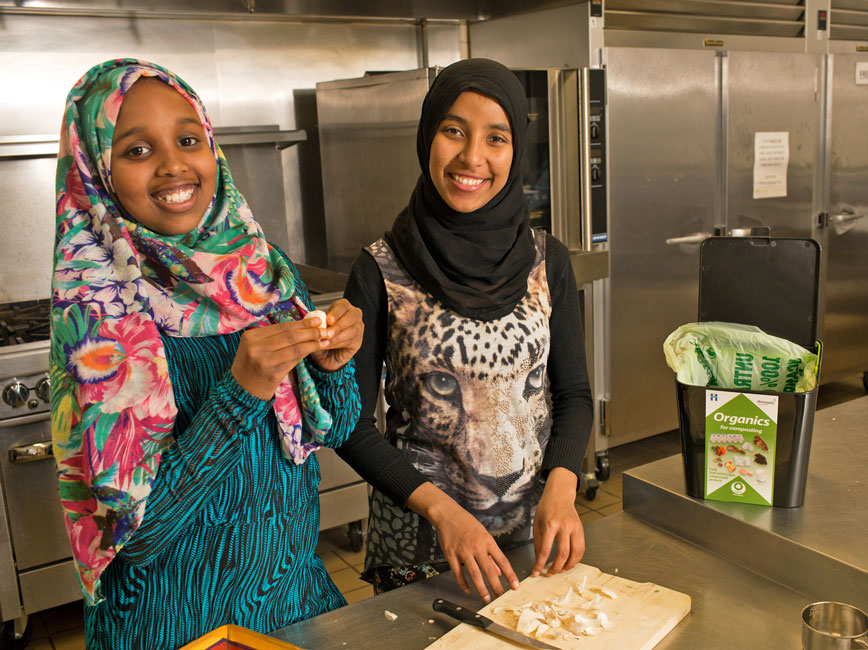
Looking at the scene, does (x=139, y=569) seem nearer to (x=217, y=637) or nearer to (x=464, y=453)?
(x=217, y=637)

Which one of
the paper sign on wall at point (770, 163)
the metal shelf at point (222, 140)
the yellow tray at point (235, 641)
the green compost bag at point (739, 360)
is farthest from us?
the paper sign on wall at point (770, 163)

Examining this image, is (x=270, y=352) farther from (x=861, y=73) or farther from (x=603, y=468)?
(x=861, y=73)

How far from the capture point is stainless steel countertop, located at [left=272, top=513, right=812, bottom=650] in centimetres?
101

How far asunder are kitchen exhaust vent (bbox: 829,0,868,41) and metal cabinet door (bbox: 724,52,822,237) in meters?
0.31

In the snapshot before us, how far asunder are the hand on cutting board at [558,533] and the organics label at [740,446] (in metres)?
0.22

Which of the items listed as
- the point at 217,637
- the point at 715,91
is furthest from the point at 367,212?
the point at 217,637

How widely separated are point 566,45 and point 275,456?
266 cm

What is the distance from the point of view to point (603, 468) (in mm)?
3406

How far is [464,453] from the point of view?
1.37 metres

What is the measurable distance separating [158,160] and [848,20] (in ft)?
13.9

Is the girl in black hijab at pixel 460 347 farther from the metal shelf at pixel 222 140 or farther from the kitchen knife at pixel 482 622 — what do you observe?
the metal shelf at pixel 222 140

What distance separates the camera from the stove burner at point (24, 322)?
237cm

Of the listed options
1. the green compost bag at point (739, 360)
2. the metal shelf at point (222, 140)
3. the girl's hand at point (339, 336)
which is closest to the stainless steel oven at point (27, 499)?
the metal shelf at point (222, 140)

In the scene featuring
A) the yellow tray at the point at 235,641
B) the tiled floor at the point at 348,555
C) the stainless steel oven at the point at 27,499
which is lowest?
the tiled floor at the point at 348,555
